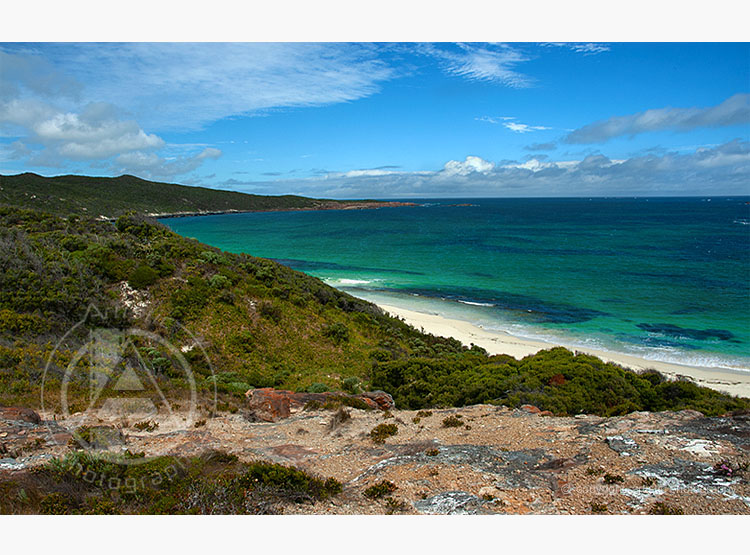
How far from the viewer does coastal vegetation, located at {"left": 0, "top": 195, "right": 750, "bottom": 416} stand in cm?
Answer: 1083

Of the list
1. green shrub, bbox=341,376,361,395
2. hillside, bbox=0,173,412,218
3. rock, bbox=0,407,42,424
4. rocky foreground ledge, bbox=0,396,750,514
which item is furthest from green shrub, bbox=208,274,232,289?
hillside, bbox=0,173,412,218

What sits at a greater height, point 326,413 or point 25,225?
point 25,225

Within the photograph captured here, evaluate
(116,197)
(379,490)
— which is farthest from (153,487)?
(116,197)

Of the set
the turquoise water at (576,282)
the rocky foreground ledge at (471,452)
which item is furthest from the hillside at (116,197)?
the rocky foreground ledge at (471,452)

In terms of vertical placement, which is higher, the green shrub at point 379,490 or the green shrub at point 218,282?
the green shrub at point 218,282

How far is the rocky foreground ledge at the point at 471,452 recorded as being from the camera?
579cm

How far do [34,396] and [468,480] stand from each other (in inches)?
365

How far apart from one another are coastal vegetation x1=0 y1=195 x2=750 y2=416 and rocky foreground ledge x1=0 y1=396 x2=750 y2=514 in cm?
134

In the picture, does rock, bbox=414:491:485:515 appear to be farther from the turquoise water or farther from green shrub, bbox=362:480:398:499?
the turquoise water

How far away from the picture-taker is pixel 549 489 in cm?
611

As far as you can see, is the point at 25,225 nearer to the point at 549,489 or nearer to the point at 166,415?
the point at 166,415

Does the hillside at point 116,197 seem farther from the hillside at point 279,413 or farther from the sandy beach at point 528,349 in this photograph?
the sandy beach at point 528,349

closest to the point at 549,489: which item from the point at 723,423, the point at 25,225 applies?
the point at 723,423

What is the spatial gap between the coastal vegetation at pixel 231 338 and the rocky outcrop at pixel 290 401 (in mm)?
586
